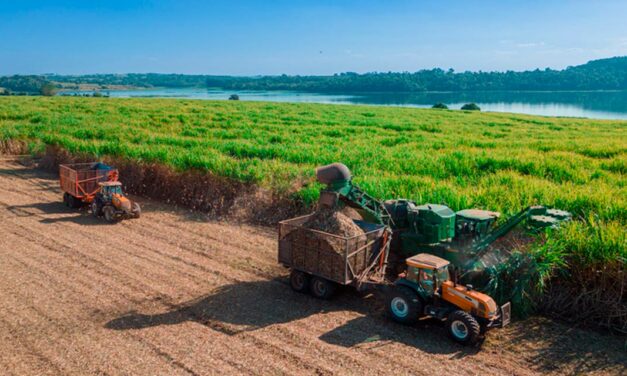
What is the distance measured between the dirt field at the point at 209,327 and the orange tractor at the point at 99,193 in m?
2.07

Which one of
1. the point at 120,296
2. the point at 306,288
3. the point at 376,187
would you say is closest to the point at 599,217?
the point at 376,187

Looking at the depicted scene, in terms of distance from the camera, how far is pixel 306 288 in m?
9.40

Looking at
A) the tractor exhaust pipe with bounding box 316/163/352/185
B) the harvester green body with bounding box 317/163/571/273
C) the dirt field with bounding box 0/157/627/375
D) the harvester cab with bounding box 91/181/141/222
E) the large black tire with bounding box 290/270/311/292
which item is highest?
the tractor exhaust pipe with bounding box 316/163/352/185

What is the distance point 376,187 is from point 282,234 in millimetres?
4131

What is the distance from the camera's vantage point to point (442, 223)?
9.06 metres

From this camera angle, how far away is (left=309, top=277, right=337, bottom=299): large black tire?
904cm

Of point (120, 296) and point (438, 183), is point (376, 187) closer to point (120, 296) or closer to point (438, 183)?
point (438, 183)

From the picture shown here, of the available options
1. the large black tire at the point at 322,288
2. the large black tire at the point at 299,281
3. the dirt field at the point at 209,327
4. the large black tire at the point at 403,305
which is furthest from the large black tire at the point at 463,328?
the large black tire at the point at 299,281

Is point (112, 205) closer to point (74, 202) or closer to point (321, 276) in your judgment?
point (74, 202)

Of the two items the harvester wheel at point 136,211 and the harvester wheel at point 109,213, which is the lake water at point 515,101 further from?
the harvester wheel at point 109,213

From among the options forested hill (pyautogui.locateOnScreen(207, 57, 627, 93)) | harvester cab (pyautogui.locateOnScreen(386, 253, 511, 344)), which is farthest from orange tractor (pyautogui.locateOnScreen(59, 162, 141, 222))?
forested hill (pyautogui.locateOnScreen(207, 57, 627, 93))

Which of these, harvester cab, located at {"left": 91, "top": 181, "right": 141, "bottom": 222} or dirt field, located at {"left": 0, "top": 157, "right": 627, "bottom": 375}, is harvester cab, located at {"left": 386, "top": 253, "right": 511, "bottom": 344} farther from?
harvester cab, located at {"left": 91, "top": 181, "right": 141, "bottom": 222}

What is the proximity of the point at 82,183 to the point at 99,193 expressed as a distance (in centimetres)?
130

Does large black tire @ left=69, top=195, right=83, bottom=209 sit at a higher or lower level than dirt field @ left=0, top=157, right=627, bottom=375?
higher
